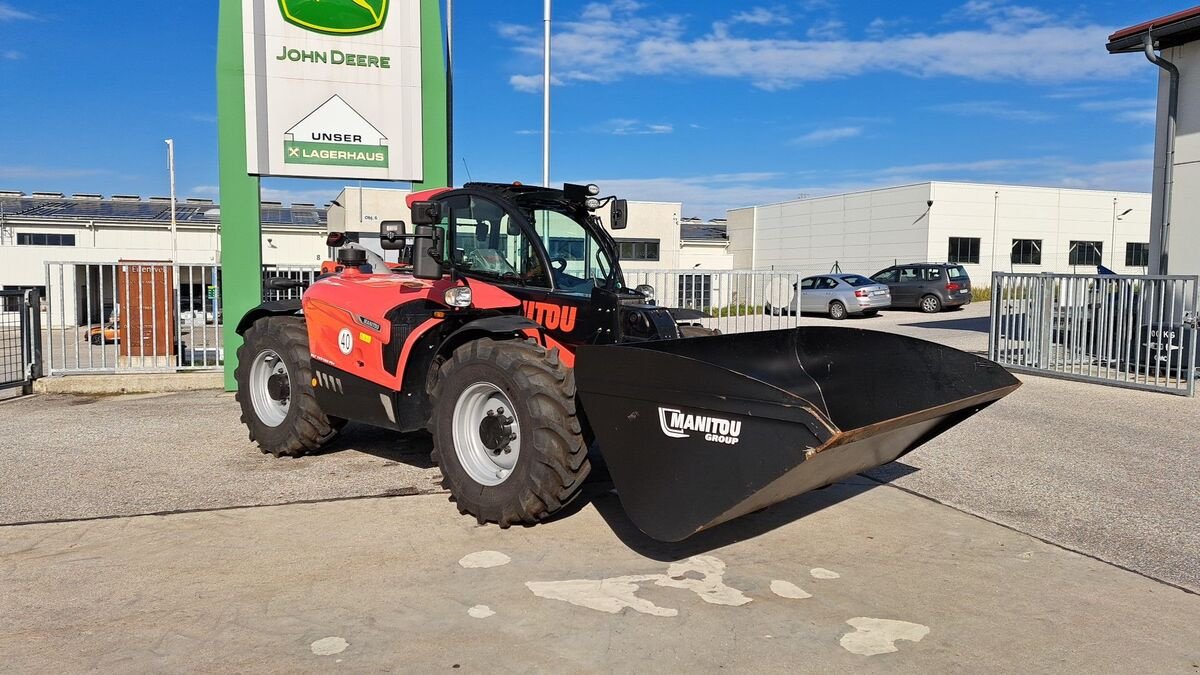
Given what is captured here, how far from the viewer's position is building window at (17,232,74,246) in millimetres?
35938

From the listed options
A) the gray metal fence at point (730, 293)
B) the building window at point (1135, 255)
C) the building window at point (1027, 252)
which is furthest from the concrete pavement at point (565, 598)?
the building window at point (1135, 255)

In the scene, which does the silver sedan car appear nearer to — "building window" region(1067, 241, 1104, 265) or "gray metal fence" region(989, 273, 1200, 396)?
"gray metal fence" region(989, 273, 1200, 396)

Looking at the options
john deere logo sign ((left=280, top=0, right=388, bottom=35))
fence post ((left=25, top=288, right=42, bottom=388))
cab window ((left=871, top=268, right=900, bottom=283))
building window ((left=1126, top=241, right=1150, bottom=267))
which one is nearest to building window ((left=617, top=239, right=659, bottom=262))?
cab window ((left=871, top=268, right=900, bottom=283))

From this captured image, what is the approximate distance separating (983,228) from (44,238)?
3931cm

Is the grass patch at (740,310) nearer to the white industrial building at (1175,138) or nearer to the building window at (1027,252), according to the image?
the white industrial building at (1175,138)

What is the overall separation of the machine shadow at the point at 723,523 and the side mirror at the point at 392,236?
6.94 ft

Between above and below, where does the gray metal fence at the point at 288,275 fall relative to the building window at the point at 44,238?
below

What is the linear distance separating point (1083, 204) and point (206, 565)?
4007 cm

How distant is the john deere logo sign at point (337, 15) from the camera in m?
10.3

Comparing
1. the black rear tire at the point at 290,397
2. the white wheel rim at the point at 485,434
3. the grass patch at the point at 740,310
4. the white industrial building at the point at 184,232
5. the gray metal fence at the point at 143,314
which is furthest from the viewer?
the white industrial building at the point at 184,232

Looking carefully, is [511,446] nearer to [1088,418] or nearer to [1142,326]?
[1088,418]

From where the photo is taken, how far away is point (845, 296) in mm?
24891

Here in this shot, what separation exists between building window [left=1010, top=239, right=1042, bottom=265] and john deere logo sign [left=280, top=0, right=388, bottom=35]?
32.5 meters

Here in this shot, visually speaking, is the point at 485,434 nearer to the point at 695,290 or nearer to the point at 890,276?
the point at 695,290
